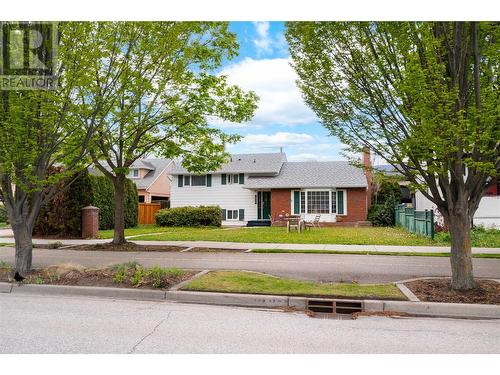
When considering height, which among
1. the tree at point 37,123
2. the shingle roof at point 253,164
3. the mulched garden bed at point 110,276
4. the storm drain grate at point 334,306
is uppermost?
the shingle roof at point 253,164

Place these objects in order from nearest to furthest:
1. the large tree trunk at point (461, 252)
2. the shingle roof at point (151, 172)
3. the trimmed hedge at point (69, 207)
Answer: the large tree trunk at point (461, 252), the trimmed hedge at point (69, 207), the shingle roof at point (151, 172)

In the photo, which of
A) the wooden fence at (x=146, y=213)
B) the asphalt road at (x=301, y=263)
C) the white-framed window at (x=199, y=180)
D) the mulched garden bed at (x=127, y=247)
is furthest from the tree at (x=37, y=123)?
the white-framed window at (x=199, y=180)

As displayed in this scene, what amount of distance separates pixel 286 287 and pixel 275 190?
24.0 meters

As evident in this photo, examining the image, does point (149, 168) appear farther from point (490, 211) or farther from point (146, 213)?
point (490, 211)

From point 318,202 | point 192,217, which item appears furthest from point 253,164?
point 192,217

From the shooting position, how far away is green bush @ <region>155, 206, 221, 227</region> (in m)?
27.7

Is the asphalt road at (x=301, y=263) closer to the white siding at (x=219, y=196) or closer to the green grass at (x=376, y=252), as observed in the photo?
the green grass at (x=376, y=252)

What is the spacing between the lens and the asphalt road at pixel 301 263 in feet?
31.9

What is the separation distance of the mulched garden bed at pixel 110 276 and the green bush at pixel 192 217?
18346 mm

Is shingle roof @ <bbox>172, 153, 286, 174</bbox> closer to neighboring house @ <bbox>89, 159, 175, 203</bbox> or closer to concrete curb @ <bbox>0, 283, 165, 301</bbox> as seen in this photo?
neighboring house @ <bbox>89, 159, 175, 203</bbox>

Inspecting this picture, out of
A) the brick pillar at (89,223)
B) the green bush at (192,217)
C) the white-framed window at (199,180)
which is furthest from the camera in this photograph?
the white-framed window at (199,180)

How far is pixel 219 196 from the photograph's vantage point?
33656mm


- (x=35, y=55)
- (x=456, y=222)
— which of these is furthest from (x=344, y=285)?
(x=35, y=55)

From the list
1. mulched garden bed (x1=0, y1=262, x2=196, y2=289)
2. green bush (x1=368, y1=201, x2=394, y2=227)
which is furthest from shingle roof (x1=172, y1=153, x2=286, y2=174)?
mulched garden bed (x1=0, y1=262, x2=196, y2=289)
